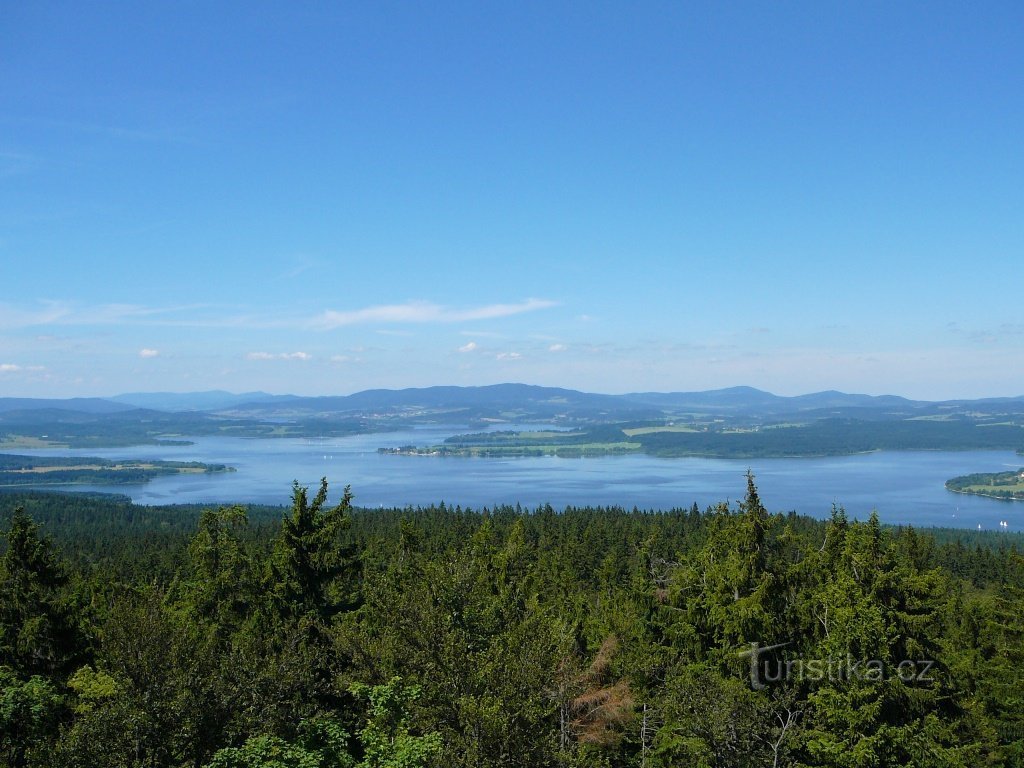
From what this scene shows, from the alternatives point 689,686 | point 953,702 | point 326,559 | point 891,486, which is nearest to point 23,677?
point 326,559

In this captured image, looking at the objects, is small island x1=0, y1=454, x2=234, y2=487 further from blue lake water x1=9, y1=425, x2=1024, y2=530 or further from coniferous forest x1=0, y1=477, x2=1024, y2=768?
coniferous forest x1=0, y1=477, x2=1024, y2=768

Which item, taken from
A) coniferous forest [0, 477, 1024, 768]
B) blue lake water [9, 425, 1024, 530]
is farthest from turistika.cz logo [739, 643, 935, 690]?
blue lake water [9, 425, 1024, 530]

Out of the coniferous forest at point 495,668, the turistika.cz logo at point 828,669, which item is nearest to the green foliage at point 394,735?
the coniferous forest at point 495,668

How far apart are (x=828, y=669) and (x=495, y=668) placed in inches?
235

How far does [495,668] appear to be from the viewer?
9930 mm

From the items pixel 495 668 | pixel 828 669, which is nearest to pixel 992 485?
pixel 828 669

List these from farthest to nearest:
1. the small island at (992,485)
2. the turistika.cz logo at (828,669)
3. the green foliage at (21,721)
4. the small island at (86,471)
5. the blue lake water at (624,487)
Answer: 1. the small island at (86,471)
2. the small island at (992,485)
3. the blue lake water at (624,487)
4. the turistika.cz logo at (828,669)
5. the green foliage at (21,721)

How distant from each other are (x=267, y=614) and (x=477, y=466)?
180418 mm

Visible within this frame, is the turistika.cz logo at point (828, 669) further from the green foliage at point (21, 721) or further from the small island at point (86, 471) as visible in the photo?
the small island at point (86, 471)

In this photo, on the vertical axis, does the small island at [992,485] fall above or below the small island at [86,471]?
below

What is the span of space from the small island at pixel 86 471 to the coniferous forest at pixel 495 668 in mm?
163480

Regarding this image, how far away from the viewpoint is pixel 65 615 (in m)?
17.2

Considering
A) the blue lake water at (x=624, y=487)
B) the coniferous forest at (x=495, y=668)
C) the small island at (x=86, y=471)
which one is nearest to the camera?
the coniferous forest at (x=495, y=668)

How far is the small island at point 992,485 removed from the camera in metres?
142
